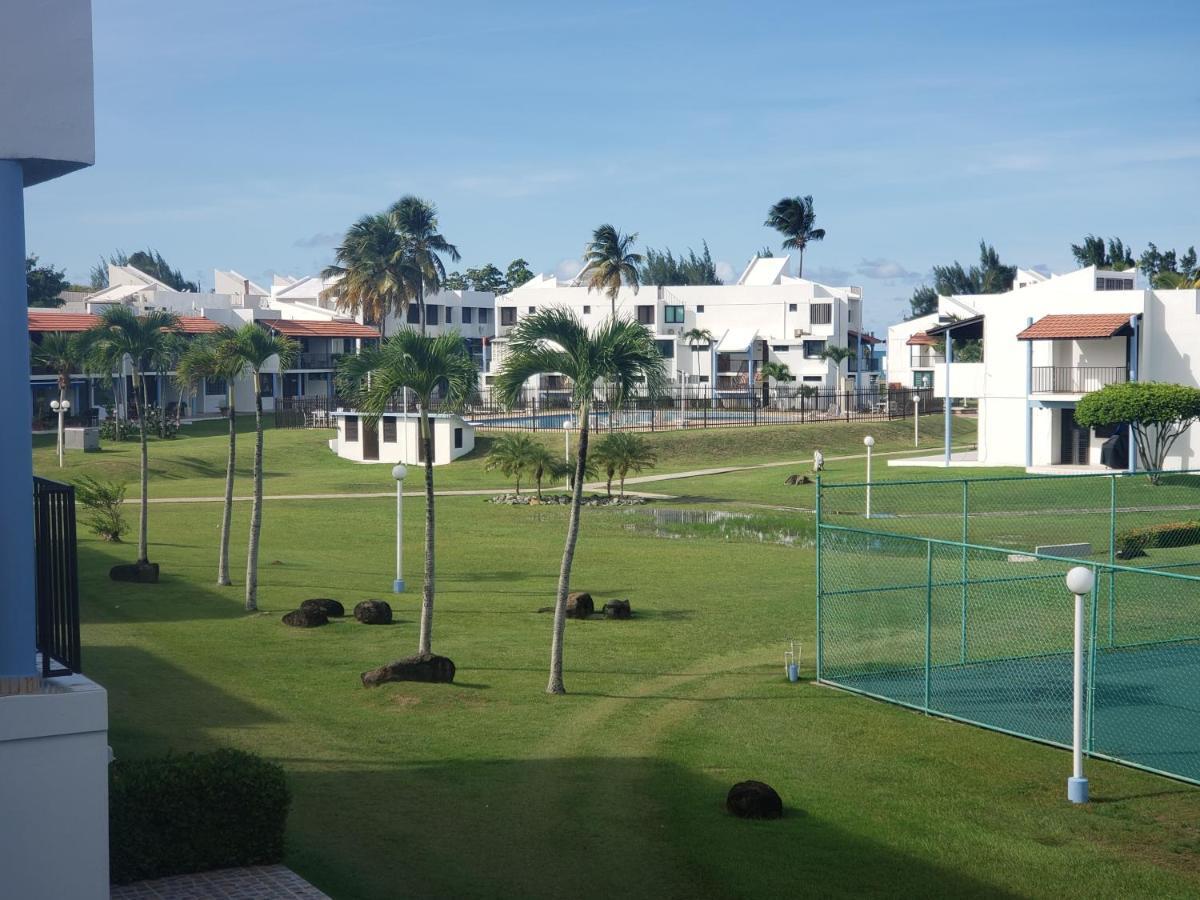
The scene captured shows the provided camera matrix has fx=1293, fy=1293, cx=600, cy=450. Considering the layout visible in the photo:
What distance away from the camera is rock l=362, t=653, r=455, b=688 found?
17.4 m

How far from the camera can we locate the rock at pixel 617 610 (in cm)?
2316

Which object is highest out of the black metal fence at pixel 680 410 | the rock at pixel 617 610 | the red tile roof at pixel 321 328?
the red tile roof at pixel 321 328

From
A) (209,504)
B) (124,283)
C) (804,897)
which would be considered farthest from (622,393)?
(124,283)

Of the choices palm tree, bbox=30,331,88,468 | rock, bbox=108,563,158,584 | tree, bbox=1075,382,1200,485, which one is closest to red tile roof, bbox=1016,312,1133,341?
tree, bbox=1075,382,1200,485

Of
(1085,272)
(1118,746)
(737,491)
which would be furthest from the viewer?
(1085,272)

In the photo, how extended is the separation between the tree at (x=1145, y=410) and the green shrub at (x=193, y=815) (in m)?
39.5

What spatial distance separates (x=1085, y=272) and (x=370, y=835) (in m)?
47.0

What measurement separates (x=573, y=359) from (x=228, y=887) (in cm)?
917

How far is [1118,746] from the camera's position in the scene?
1509 cm

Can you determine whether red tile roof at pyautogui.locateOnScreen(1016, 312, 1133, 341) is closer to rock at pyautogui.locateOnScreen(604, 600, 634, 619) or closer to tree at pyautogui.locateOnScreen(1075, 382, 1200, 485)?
tree at pyautogui.locateOnScreen(1075, 382, 1200, 485)

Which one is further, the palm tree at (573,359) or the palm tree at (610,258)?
the palm tree at (610,258)

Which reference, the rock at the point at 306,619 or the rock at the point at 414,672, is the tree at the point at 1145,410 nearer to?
the rock at the point at 306,619

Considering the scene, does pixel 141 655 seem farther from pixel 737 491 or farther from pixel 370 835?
pixel 737 491

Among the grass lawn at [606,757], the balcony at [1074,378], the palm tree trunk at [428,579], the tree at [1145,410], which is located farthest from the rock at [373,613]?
the balcony at [1074,378]
